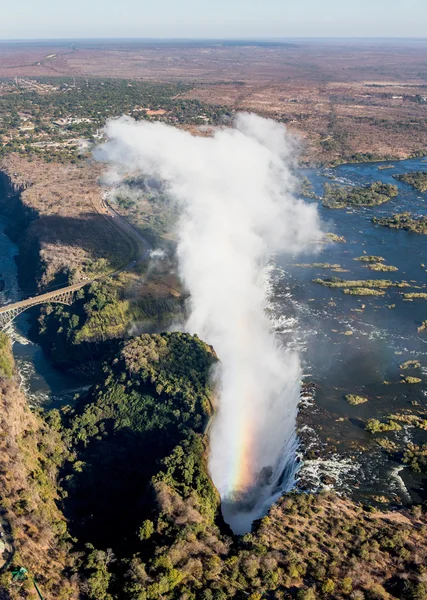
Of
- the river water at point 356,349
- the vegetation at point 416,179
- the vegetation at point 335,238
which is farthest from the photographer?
the vegetation at point 416,179

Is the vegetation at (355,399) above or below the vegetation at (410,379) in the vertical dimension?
below

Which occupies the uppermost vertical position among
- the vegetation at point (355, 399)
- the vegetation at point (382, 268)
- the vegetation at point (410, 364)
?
the vegetation at point (382, 268)

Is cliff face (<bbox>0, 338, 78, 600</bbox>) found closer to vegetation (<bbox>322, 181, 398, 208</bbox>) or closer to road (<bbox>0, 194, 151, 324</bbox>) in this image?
road (<bbox>0, 194, 151, 324</bbox>)

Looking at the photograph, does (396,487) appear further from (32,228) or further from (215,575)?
(32,228)

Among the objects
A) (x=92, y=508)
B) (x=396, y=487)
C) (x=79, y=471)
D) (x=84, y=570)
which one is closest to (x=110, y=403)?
(x=79, y=471)

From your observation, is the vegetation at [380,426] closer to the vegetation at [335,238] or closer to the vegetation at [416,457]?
the vegetation at [416,457]

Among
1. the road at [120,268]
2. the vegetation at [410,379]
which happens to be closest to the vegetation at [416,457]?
the vegetation at [410,379]

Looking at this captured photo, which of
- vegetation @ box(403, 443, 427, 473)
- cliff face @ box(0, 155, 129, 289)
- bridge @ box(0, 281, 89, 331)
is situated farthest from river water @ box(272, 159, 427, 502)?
cliff face @ box(0, 155, 129, 289)
